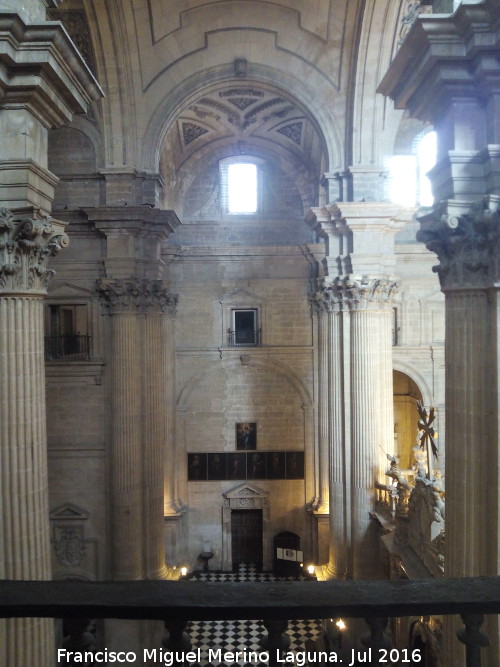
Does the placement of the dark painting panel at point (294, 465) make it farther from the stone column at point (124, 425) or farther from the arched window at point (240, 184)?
the arched window at point (240, 184)

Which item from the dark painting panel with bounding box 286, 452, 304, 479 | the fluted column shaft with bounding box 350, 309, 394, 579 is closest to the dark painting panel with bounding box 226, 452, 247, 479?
the dark painting panel with bounding box 286, 452, 304, 479

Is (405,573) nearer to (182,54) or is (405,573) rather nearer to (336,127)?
(336,127)

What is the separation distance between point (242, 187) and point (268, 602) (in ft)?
60.5

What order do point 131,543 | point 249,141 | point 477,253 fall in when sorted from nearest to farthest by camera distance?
point 477,253 < point 131,543 < point 249,141

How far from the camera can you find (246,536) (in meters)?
19.3

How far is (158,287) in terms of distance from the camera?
1276 centimetres

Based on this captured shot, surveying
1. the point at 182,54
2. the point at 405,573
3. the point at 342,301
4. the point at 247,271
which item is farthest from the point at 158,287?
the point at 405,573

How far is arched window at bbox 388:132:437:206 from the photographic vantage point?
18.0 meters

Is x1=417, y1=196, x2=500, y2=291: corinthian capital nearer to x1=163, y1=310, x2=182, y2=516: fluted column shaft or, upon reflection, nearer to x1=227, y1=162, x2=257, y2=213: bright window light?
x1=163, y1=310, x2=182, y2=516: fluted column shaft

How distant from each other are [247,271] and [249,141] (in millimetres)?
4316

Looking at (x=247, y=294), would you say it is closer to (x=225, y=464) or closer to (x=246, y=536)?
(x=225, y=464)

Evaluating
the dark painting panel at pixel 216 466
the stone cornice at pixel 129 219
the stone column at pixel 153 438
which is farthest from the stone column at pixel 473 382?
the dark painting panel at pixel 216 466

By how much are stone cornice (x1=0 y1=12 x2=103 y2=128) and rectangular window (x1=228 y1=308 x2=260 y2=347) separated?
43.7 ft

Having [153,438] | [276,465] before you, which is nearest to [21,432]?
[153,438]
